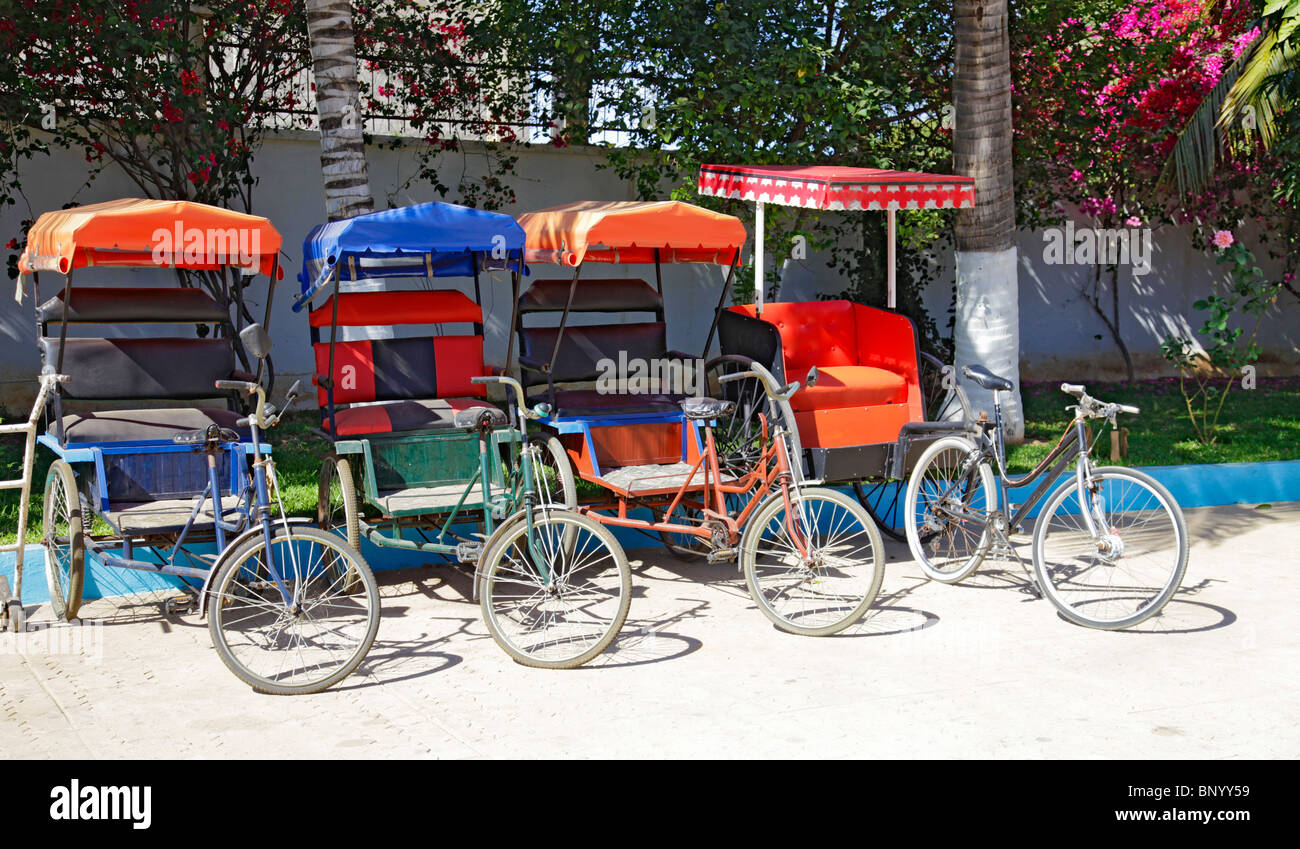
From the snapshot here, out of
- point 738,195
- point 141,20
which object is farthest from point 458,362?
point 141,20

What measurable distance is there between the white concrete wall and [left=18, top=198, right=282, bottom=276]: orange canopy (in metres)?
3.92

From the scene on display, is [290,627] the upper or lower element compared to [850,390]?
lower

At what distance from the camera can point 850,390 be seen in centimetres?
779

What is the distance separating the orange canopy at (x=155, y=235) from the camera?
6332 millimetres

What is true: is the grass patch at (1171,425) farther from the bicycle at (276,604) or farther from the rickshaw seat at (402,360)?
the bicycle at (276,604)

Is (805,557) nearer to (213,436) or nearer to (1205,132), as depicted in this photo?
(213,436)

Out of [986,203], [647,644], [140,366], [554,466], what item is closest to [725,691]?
[647,644]

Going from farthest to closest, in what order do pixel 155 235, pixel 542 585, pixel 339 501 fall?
1. pixel 339 501
2. pixel 155 235
3. pixel 542 585

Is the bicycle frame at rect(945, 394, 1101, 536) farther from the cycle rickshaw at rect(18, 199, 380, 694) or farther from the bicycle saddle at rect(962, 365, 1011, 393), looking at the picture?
the cycle rickshaw at rect(18, 199, 380, 694)

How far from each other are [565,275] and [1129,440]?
214 inches

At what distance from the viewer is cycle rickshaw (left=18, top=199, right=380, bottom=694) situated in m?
5.32

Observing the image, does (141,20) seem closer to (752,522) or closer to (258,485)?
(258,485)

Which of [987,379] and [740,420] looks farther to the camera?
[740,420]

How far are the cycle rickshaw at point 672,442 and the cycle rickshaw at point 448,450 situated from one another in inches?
13.0
